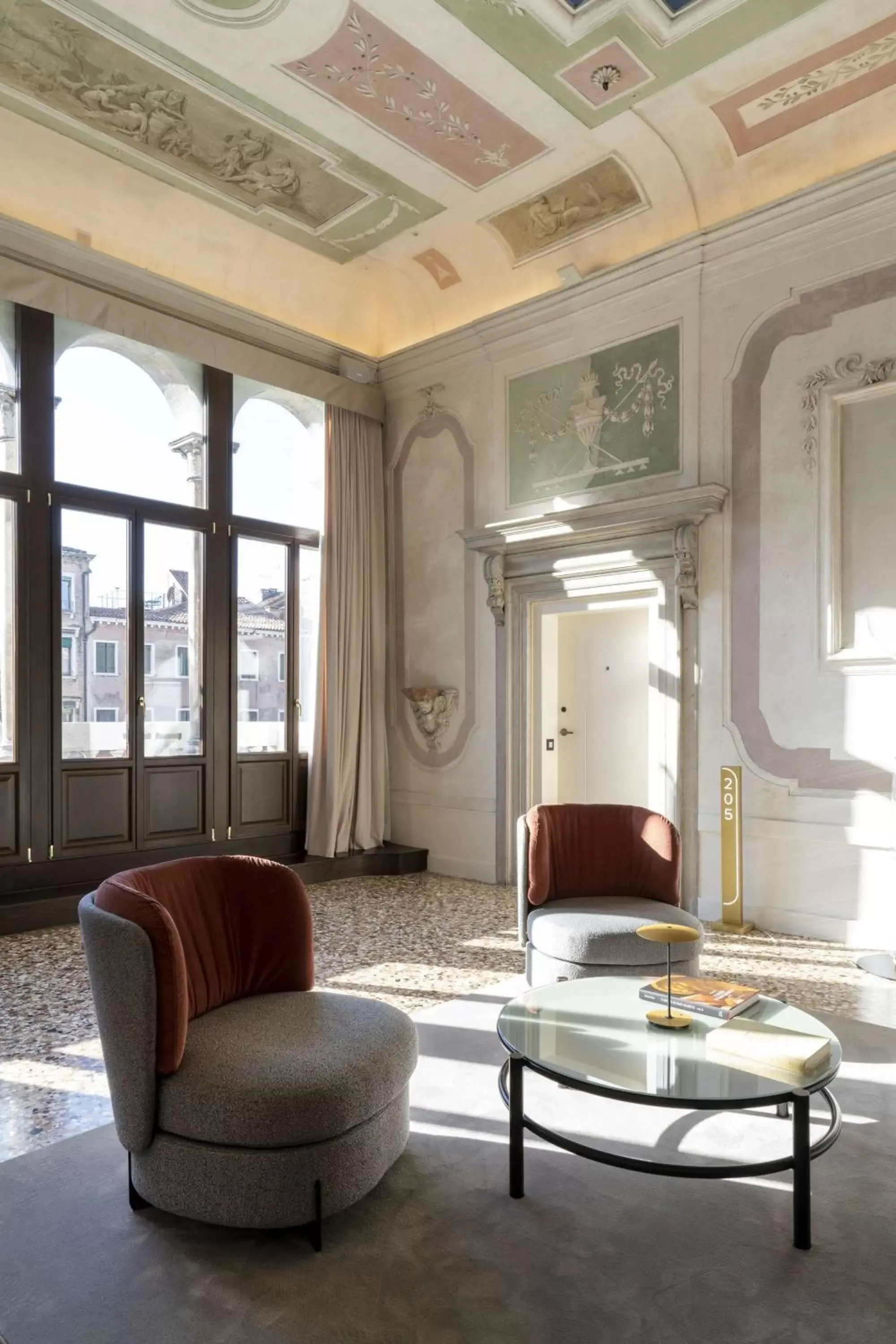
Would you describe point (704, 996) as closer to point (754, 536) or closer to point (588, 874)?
point (588, 874)

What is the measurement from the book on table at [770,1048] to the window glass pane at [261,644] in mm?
4950

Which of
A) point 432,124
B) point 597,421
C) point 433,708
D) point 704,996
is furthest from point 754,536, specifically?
point 704,996

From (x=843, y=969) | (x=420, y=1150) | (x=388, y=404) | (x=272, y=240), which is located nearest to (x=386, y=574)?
(x=388, y=404)

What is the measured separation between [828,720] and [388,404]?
4469 mm

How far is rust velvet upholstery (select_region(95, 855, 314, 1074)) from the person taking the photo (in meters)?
2.55

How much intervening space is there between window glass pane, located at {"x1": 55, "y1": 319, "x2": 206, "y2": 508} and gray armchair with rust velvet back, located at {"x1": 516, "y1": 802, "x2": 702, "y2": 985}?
3817mm

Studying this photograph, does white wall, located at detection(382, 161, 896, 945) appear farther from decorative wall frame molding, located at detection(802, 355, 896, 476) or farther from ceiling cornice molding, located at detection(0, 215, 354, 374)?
ceiling cornice molding, located at detection(0, 215, 354, 374)

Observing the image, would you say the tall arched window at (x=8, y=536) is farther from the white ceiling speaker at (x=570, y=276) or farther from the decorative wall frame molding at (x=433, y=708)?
the white ceiling speaker at (x=570, y=276)

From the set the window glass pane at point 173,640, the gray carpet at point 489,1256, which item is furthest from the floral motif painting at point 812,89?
the gray carpet at point 489,1256

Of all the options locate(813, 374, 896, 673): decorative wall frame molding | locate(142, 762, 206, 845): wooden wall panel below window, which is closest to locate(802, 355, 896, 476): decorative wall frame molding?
locate(813, 374, 896, 673): decorative wall frame molding

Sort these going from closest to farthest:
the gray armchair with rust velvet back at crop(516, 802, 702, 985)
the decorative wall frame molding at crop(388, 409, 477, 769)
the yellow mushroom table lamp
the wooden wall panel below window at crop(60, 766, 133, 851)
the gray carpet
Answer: the gray carpet < the yellow mushroom table lamp < the gray armchair with rust velvet back at crop(516, 802, 702, 985) < the wooden wall panel below window at crop(60, 766, 133, 851) < the decorative wall frame molding at crop(388, 409, 477, 769)

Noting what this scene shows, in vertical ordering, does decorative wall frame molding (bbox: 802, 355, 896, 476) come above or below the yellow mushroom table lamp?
above

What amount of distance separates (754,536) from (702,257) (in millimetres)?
1804

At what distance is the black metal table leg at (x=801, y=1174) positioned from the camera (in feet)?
6.75
